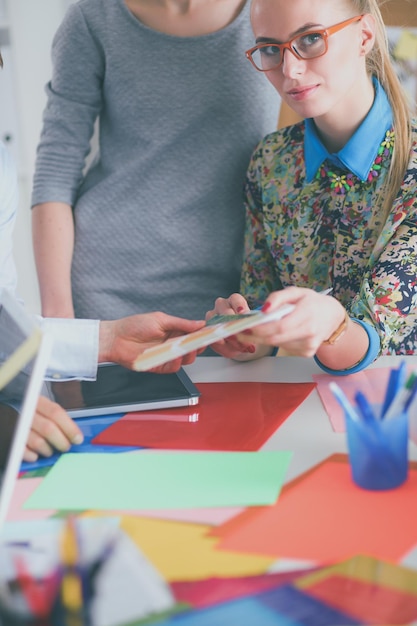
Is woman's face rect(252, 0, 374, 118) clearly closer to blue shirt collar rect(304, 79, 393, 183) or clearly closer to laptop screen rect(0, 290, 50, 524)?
blue shirt collar rect(304, 79, 393, 183)

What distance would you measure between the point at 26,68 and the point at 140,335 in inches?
101

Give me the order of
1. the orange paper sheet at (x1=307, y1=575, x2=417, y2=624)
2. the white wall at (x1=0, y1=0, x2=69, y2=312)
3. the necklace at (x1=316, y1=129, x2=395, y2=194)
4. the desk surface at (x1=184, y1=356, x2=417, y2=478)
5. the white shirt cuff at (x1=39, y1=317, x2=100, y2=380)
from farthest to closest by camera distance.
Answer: the white wall at (x1=0, y1=0, x2=69, y2=312) < the necklace at (x1=316, y1=129, x2=395, y2=194) < the white shirt cuff at (x1=39, y1=317, x2=100, y2=380) < the desk surface at (x1=184, y1=356, x2=417, y2=478) < the orange paper sheet at (x1=307, y1=575, x2=417, y2=624)

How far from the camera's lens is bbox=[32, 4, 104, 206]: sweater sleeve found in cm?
159

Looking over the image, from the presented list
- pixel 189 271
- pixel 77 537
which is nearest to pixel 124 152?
pixel 189 271

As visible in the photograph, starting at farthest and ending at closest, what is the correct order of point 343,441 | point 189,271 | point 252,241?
point 189,271 → point 252,241 → point 343,441

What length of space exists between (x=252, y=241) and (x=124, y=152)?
345mm

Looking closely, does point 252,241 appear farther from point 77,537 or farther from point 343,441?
point 77,537

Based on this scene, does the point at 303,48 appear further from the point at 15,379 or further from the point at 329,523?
A: the point at 329,523

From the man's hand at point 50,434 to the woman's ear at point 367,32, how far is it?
0.82m

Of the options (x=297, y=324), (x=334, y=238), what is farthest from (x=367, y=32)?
(x=297, y=324)

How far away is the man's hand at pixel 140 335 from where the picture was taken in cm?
116

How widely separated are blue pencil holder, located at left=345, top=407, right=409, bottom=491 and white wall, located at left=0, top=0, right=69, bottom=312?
2.94m

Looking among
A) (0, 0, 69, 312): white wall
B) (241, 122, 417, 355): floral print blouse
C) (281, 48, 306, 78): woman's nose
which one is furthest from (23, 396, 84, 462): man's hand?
(0, 0, 69, 312): white wall

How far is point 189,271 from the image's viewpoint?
1672 millimetres
